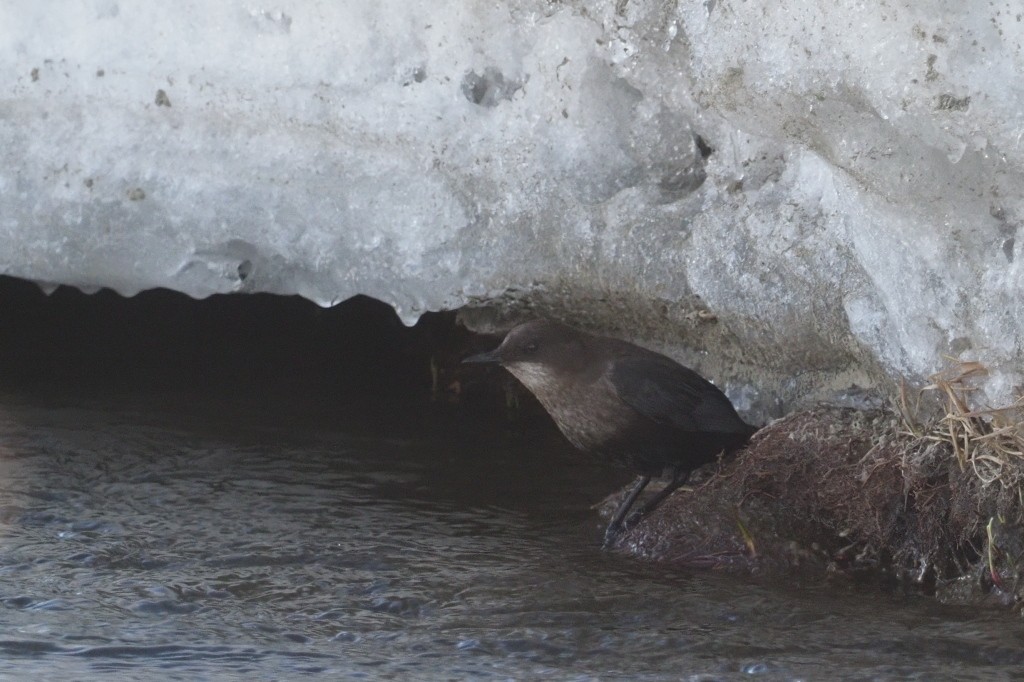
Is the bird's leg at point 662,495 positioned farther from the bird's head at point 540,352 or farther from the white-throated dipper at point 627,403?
the bird's head at point 540,352

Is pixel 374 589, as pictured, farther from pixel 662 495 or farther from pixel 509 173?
pixel 509 173

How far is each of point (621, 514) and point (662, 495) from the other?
0.19 metres

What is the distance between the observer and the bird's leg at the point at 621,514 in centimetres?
465

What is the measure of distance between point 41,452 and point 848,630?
3.28 meters

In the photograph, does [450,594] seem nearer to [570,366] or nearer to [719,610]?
[719,610]

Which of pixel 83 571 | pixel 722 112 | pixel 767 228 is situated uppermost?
pixel 722 112

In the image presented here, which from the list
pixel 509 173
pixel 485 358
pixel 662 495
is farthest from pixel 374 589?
pixel 509 173

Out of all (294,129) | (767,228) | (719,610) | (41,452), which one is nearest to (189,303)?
(41,452)

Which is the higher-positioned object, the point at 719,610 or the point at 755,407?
the point at 755,407

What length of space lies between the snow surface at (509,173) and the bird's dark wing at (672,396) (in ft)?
0.87

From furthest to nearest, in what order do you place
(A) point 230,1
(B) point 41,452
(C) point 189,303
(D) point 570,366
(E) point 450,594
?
(C) point 189,303
(B) point 41,452
(A) point 230,1
(D) point 570,366
(E) point 450,594

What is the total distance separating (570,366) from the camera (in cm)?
473

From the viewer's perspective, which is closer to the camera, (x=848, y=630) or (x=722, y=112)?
(x=848, y=630)

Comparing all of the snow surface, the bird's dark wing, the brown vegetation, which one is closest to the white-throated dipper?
the bird's dark wing
